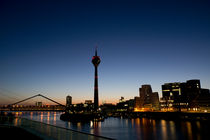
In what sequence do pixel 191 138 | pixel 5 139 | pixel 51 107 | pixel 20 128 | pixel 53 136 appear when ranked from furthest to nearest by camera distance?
pixel 51 107, pixel 191 138, pixel 20 128, pixel 5 139, pixel 53 136

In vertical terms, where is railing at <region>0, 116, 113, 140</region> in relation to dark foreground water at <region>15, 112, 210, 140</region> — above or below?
above

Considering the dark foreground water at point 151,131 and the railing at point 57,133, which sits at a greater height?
the railing at point 57,133

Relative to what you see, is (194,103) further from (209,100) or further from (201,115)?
(201,115)

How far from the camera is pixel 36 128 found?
1583cm

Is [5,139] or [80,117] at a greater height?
[5,139]

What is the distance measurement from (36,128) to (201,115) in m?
163

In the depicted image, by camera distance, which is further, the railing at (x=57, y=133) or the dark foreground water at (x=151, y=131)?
the dark foreground water at (x=151, y=131)

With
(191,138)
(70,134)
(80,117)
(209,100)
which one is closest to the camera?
(70,134)

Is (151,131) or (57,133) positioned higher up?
(57,133)

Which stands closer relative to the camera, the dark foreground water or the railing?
the railing

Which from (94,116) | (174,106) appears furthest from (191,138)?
(174,106)

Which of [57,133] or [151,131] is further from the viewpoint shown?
[151,131]

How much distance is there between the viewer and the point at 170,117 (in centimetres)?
16938

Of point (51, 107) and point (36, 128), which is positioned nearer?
point (36, 128)
